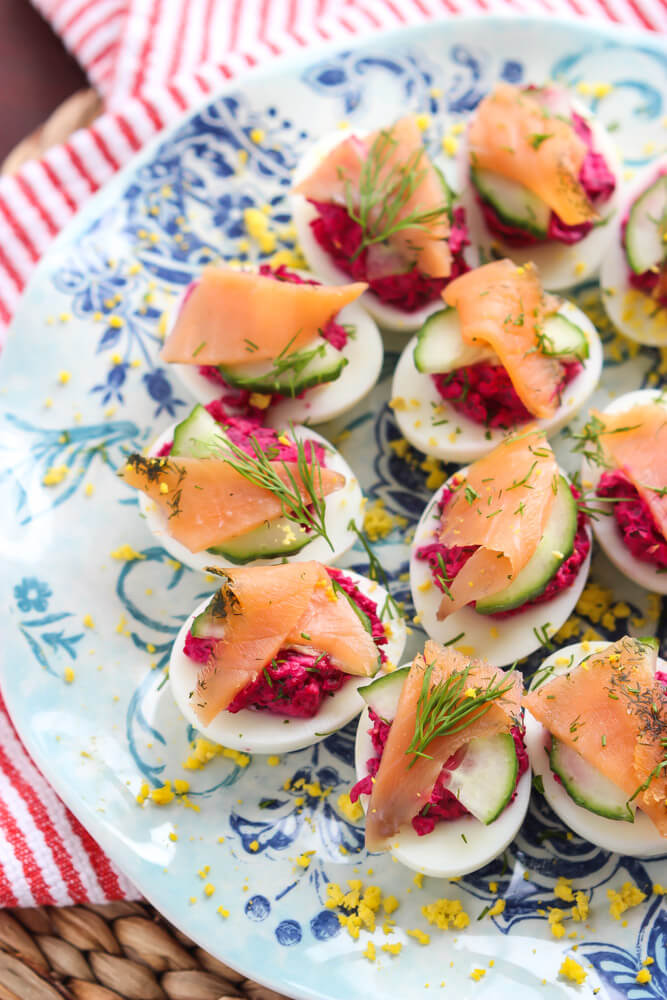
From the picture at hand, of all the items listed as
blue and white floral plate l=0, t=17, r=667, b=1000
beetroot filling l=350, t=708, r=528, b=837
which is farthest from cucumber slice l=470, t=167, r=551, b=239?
beetroot filling l=350, t=708, r=528, b=837

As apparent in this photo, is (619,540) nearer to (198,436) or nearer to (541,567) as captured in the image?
(541,567)

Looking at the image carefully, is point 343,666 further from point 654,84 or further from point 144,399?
point 654,84

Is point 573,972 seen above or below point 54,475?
below

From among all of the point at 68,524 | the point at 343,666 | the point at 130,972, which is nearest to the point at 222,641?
the point at 343,666

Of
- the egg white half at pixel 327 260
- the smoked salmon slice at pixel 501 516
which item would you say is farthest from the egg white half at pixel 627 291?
the smoked salmon slice at pixel 501 516

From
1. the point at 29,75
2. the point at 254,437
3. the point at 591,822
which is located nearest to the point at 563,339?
the point at 254,437

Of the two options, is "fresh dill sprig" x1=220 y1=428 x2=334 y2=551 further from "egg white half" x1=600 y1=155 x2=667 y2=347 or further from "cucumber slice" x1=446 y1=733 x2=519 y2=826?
"egg white half" x1=600 y1=155 x2=667 y2=347

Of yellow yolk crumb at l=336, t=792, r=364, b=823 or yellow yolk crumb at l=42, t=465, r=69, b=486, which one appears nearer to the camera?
yellow yolk crumb at l=336, t=792, r=364, b=823

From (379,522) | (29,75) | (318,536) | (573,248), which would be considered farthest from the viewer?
(29,75)
